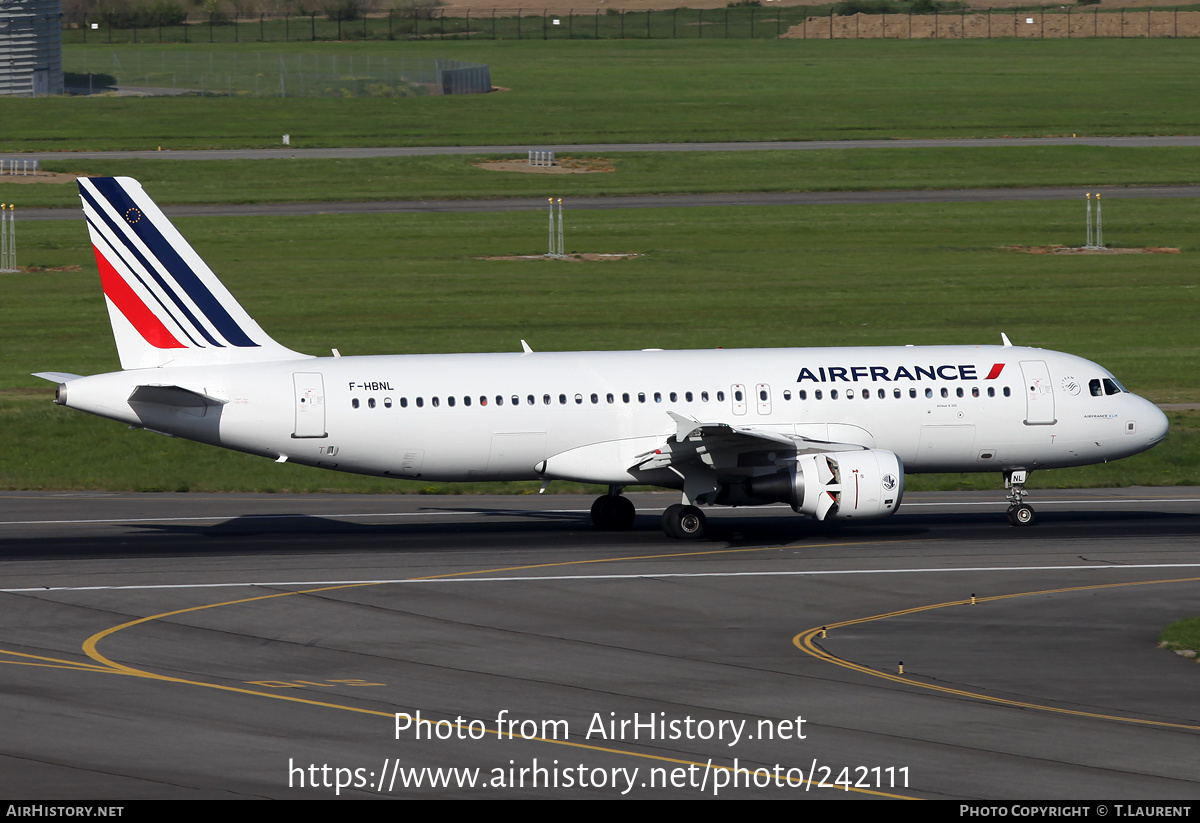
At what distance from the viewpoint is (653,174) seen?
107 meters

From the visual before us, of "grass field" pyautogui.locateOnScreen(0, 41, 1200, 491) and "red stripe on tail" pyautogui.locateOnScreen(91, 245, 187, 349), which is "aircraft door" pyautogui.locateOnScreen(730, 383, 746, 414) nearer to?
"grass field" pyautogui.locateOnScreen(0, 41, 1200, 491)

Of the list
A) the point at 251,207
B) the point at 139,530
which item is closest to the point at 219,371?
the point at 139,530

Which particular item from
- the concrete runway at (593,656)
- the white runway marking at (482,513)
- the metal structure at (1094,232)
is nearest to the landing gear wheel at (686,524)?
the concrete runway at (593,656)

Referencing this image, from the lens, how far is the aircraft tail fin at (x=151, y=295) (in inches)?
1405

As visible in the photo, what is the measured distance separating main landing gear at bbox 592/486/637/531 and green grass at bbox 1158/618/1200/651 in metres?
14.1

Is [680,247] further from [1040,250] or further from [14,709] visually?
[14,709]

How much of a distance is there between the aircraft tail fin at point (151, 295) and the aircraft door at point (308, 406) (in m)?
1.57

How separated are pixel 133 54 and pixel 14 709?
160851 mm

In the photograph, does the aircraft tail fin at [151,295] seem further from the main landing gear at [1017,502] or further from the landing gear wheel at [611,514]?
the main landing gear at [1017,502]

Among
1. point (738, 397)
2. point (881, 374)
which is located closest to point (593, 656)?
point (738, 397)

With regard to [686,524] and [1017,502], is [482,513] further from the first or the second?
[1017,502]

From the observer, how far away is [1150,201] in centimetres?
9412

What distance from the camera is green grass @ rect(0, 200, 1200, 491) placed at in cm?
4825

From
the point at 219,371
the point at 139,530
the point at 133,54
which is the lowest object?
the point at 139,530
